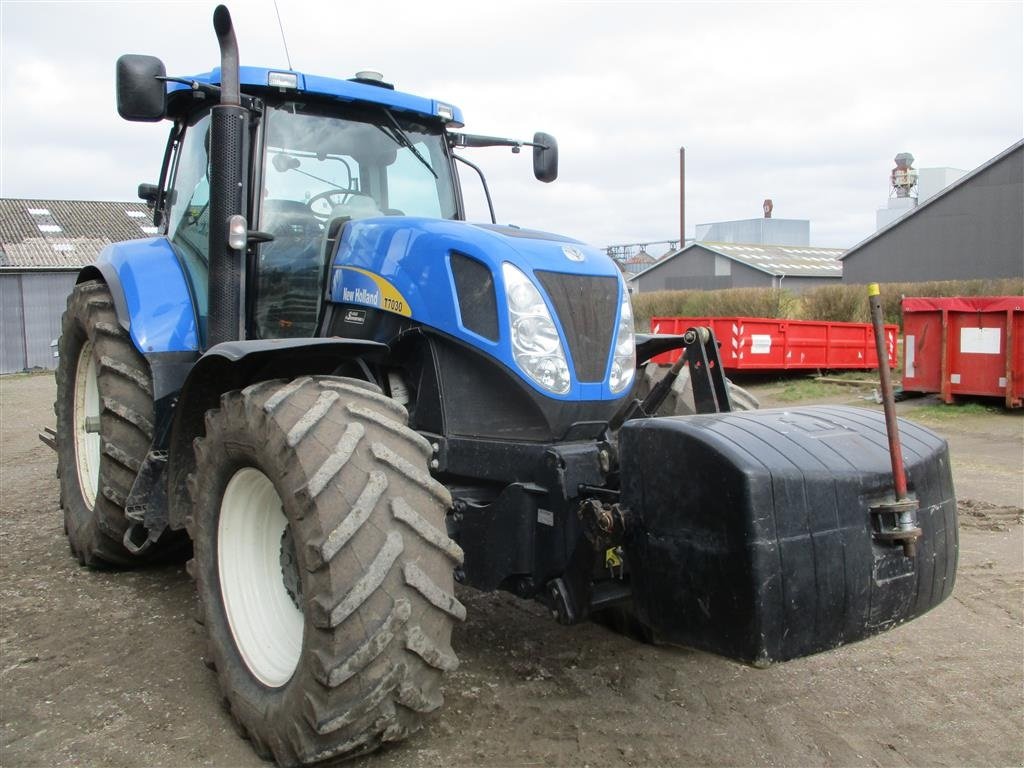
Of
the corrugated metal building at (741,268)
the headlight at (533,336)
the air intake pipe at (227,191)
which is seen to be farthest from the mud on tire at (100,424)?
the corrugated metal building at (741,268)

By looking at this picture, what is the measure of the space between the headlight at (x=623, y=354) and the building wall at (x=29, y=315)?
24.5 metres

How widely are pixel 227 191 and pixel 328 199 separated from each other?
519mm

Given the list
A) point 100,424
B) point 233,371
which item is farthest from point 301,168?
point 100,424

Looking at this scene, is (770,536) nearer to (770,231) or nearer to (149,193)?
(149,193)

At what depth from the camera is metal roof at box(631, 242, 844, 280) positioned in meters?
44.0

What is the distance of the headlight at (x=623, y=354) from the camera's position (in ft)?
11.4

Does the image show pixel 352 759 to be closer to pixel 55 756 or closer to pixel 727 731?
pixel 55 756

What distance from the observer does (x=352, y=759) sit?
2902 mm

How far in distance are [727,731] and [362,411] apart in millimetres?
1687

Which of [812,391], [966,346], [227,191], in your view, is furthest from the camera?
[812,391]

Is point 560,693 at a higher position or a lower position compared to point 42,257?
lower

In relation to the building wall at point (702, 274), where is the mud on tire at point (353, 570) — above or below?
below

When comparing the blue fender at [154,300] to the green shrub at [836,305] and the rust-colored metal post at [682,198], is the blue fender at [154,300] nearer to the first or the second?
the green shrub at [836,305]

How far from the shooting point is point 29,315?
25188mm
